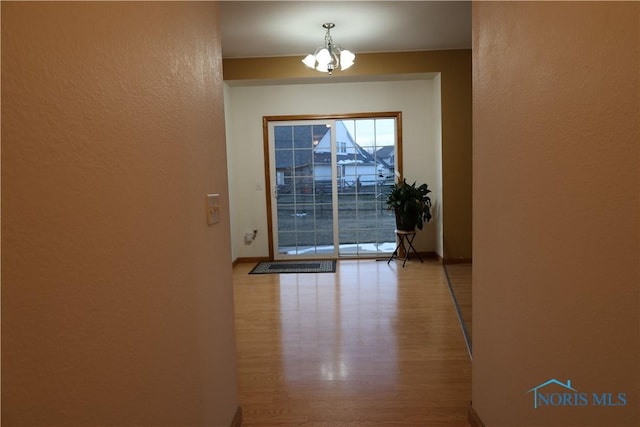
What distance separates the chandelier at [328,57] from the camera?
378 cm

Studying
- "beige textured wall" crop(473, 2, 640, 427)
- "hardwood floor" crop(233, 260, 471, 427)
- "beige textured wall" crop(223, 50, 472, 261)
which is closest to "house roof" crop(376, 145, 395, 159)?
"beige textured wall" crop(223, 50, 472, 261)

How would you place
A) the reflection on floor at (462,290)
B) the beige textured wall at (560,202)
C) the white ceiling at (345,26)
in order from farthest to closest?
1. the white ceiling at (345,26)
2. the reflection on floor at (462,290)
3. the beige textured wall at (560,202)

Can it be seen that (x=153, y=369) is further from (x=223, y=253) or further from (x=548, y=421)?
(x=548, y=421)

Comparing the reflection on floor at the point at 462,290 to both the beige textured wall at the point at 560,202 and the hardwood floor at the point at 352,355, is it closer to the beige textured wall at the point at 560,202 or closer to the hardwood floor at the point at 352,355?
the hardwood floor at the point at 352,355

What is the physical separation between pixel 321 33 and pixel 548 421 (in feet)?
12.2

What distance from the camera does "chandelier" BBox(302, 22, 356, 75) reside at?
12.4 feet

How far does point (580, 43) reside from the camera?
99 centimetres

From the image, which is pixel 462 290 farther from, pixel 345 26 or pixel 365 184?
pixel 345 26

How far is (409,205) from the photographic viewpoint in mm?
5055

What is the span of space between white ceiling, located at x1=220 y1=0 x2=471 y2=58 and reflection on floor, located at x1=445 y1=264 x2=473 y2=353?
255 cm

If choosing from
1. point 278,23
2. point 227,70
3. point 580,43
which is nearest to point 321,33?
point 278,23

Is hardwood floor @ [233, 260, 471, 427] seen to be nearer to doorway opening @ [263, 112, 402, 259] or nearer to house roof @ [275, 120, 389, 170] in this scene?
doorway opening @ [263, 112, 402, 259]

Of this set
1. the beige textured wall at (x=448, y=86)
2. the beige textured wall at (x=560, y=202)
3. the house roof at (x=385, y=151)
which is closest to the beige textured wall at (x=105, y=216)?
the beige textured wall at (x=560, y=202)

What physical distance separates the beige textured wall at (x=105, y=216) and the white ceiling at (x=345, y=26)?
7.13 ft
